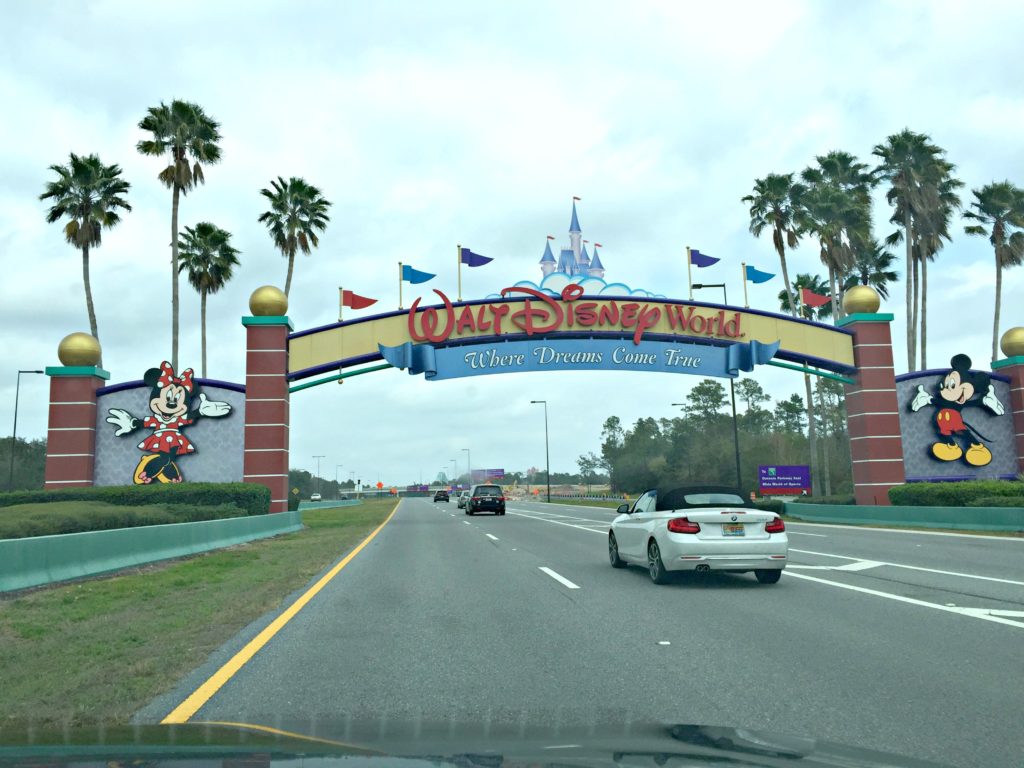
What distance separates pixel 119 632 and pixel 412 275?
2770cm

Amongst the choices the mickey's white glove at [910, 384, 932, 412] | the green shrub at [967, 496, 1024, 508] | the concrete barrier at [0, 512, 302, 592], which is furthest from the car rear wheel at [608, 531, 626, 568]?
the mickey's white glove at [910, 384, 932, 412]

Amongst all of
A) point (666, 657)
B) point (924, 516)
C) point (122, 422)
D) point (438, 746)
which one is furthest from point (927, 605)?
point (122, 422)

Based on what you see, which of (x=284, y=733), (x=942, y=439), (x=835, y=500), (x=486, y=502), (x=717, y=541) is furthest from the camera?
(x=486, y=502)

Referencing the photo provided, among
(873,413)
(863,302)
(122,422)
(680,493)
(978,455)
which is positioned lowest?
(680,493)

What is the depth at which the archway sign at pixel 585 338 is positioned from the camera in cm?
3462

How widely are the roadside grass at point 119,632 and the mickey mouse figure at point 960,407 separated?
95.6 ft

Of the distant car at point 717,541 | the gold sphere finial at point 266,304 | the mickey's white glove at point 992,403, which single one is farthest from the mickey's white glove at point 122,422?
the mickey's white glove at point 992,403

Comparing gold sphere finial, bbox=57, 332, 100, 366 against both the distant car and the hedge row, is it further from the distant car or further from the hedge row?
the distant car

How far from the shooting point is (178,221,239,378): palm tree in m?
45.1

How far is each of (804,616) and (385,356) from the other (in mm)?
26511

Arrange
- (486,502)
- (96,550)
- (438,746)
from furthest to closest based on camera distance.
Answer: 1. (486,502)
2. (96,550)
3. (438,746)

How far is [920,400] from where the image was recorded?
35844mm

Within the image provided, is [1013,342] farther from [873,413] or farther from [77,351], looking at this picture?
[77,351]

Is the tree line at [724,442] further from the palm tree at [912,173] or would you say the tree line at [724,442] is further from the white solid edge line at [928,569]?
the white solid edge line at [928,569]
